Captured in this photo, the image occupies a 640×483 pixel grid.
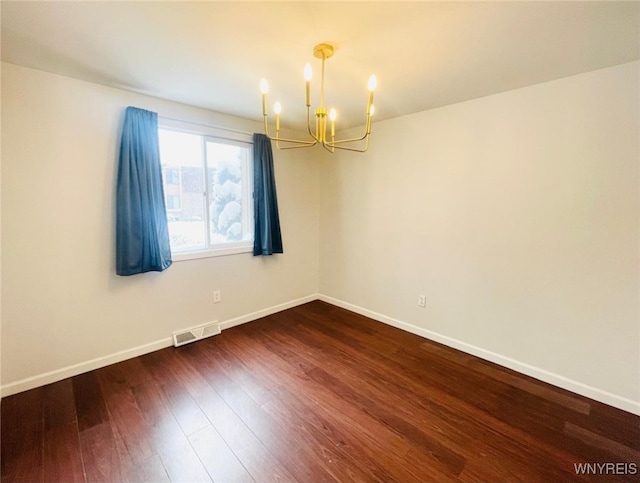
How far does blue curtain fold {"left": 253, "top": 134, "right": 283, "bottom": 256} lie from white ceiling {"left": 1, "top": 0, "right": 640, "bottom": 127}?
0.91 metres

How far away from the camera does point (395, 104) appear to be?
2.65m

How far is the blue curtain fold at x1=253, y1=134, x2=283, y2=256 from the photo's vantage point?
126 inches

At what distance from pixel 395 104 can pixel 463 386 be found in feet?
8.21

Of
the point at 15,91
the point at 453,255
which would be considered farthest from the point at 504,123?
the point at 15,91

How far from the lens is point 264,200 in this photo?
10.6 ft

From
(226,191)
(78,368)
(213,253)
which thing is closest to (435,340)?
(213,253)

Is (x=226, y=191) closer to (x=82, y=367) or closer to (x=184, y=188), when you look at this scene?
(x=184, y=188)

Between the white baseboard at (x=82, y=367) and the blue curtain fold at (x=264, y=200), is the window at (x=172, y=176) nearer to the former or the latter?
the blue curtain fold at (x=264, y=200)

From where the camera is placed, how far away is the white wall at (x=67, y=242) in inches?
77.9

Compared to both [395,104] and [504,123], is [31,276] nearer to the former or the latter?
[395,104]

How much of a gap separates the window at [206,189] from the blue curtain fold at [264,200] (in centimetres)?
13

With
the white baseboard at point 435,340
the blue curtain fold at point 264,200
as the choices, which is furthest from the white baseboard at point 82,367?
the blue curtain fold at point 264,200

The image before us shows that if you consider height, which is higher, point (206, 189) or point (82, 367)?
point (206, 189)

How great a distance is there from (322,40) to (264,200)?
6.14ft
